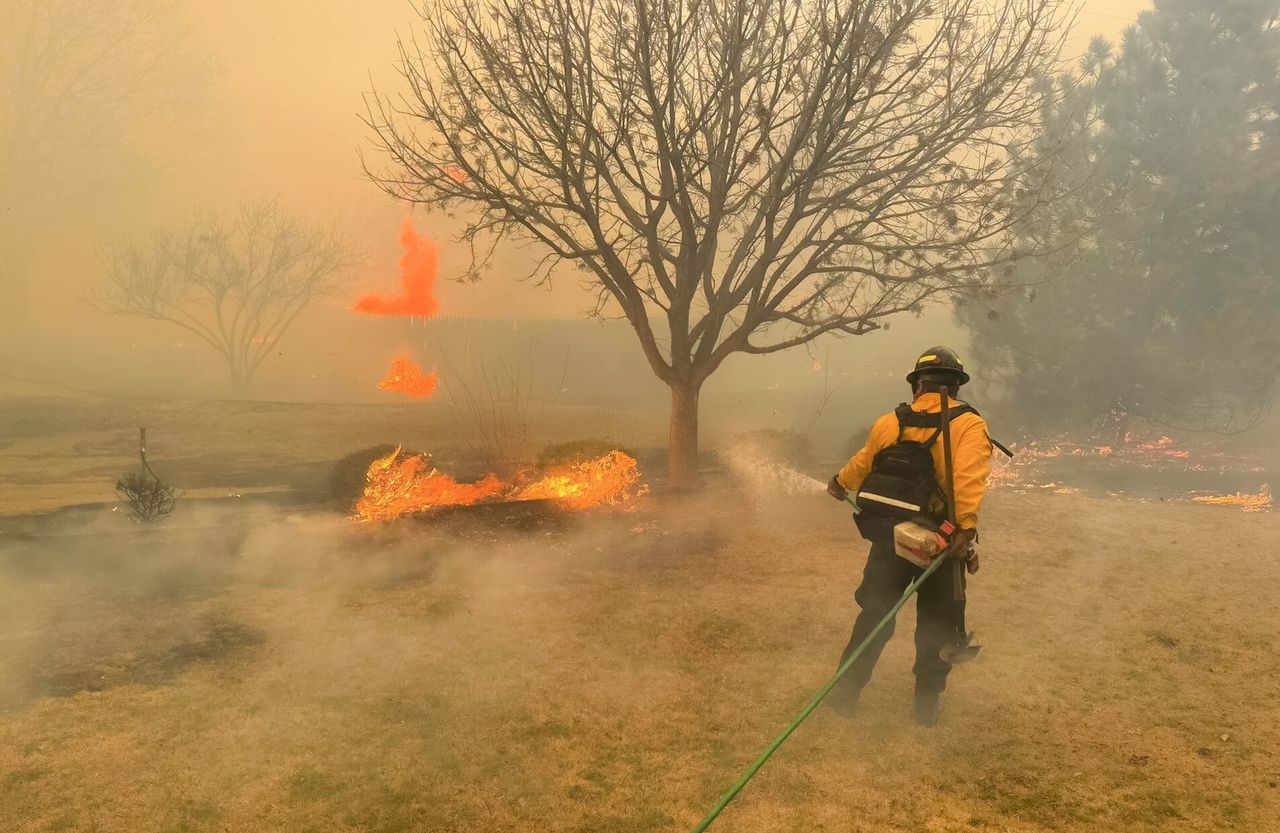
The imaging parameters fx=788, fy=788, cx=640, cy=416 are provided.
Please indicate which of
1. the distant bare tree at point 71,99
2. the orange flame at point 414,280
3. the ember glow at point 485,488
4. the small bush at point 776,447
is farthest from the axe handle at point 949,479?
the distant bare tree at point 71,99

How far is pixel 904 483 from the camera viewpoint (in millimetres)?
4617

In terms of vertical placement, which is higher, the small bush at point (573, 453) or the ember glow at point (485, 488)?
the small bush at point (573, 453)

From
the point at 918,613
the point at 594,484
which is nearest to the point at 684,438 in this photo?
the point at 594,484

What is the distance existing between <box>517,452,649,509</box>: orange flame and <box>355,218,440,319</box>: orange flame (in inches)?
1113

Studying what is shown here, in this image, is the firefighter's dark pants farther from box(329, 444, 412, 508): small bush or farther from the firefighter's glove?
box(329, 444, 412, 508): small bush

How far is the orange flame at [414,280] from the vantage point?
3856 centimetres

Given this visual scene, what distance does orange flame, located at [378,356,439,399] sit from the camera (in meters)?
31.1

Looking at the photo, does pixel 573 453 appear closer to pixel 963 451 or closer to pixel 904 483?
pixel 904 483

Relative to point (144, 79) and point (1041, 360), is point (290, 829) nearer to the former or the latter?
point (1041, 360)

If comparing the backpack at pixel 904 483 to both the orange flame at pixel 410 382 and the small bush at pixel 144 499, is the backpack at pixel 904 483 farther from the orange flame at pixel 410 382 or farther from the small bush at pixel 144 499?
the orange flame at pixel 410 382

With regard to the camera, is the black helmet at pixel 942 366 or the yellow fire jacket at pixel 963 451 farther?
the black helmet at pixel 942 366

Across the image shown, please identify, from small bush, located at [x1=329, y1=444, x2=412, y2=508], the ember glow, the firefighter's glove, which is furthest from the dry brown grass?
small bush, located at [x1=329, y1=444, x2=412, y2=508]

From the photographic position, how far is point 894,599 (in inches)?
187

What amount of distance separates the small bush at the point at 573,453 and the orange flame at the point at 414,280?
91.1 ft
